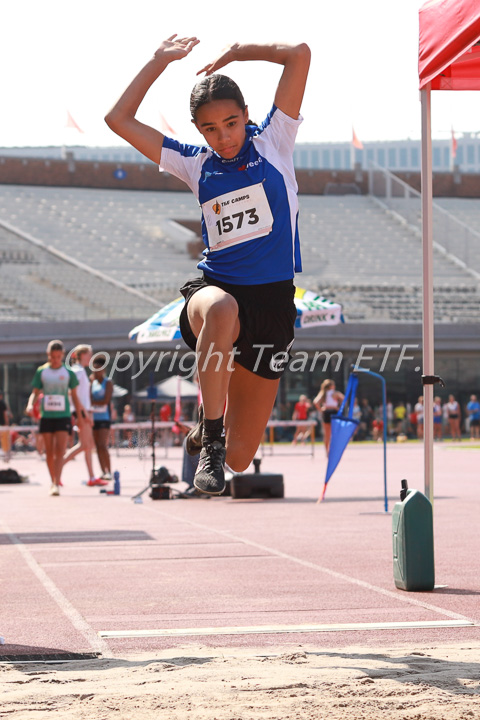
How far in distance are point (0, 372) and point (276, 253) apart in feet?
117

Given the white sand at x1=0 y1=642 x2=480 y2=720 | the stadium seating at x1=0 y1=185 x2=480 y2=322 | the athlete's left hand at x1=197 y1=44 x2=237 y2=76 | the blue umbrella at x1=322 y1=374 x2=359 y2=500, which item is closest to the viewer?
the white sand at x1=0 y1=642 x2=480 y2=720

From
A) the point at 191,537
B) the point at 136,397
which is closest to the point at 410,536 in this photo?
the point at 191,537

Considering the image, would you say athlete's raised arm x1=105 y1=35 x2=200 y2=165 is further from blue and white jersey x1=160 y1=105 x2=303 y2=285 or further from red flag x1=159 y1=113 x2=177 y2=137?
red flag x1=159 y1=113 x2=177 y2=137

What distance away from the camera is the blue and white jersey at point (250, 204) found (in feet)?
17.9

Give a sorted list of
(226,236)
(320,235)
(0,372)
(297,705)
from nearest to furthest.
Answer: (297,705) → (226,236) → (0,372) → (320,235)

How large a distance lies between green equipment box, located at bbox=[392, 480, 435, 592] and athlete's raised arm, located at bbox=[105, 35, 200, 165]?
9.30 ft

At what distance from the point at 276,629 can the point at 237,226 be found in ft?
6.48

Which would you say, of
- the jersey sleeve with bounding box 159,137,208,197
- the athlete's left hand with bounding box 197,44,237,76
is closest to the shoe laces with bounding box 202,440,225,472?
the jersey sleeve with bounding box 159,137,208,197

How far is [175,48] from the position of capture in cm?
566

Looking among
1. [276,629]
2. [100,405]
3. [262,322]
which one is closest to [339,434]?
[100,405]

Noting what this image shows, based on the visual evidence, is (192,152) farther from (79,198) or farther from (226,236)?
(79,198)

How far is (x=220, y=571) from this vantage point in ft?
26.6

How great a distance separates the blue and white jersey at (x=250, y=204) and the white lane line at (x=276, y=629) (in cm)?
170

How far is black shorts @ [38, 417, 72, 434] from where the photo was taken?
1541cm
